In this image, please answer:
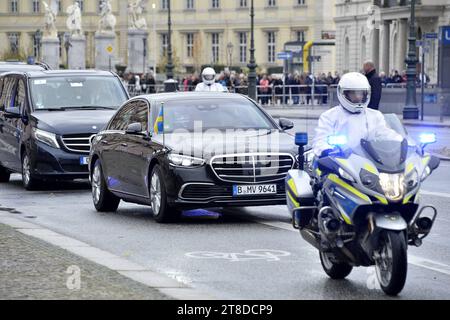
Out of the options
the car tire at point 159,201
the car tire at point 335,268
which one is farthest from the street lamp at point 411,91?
the car tire at point 335,268

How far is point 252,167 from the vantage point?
1593 centimetres

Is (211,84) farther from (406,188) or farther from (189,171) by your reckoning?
(406,188)

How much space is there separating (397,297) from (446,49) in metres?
38.4

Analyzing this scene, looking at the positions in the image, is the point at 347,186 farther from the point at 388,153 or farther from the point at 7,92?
the point at 7,92

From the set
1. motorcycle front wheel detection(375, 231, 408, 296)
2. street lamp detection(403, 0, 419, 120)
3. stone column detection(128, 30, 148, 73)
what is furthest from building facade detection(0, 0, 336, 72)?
motorcycle front wheel detection(375, 231, 408, 296)

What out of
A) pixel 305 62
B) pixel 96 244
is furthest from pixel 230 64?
pixel 96 244

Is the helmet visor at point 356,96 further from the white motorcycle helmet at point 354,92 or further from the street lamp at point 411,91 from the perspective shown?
the street lamp at point 411,91

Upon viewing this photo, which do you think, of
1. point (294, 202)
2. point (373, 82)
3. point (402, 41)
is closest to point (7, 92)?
point (373, 82)

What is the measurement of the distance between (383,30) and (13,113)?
240 feet

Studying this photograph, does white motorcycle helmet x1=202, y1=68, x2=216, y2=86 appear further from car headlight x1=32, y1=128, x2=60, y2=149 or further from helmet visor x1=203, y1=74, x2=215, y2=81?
car headlight x1=32, y1=128, x2=60, y2=149

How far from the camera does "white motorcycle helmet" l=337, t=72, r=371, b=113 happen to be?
11109 millimetres

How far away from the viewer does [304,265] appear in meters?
12.4

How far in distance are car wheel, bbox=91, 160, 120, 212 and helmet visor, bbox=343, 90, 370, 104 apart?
7.16m

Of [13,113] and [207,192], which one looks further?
[13,113]
